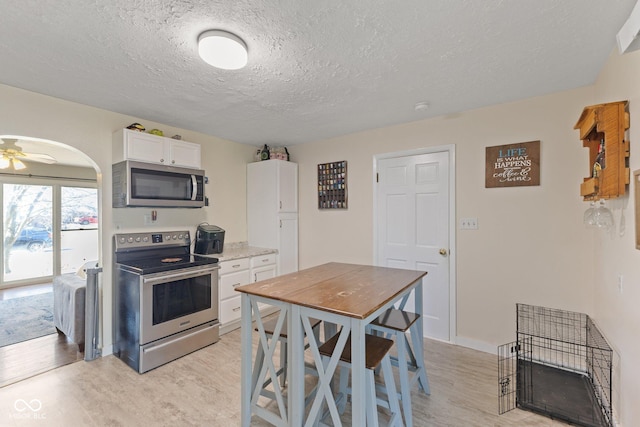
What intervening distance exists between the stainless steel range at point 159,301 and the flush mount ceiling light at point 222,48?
1798mm

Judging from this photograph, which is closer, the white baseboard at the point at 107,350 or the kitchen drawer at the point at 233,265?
the white baseboard at the point at 107,350

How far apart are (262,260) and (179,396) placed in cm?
175

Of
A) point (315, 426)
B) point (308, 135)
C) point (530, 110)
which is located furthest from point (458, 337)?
point (308, 135)

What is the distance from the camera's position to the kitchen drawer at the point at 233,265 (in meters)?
3.21

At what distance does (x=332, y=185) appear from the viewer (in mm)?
3779

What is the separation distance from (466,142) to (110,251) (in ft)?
11.8

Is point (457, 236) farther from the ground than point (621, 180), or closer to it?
closer to it

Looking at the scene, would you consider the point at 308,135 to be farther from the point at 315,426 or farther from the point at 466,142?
the point at 315,426

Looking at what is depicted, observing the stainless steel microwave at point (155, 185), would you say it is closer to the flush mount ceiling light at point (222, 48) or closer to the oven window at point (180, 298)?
the oven window at point (180, 298)

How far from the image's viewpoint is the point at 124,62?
191 cm

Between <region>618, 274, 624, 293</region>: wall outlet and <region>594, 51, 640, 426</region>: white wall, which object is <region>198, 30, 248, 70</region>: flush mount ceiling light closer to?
<region>594, 51, 640, 426</region>: white wall

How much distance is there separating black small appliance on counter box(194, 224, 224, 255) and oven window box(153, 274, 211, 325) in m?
0.51

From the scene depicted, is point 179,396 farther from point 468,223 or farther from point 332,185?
point 468,223

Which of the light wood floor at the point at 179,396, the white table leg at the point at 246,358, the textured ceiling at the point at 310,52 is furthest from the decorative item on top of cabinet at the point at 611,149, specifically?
the white table leg at the point at 246,358
